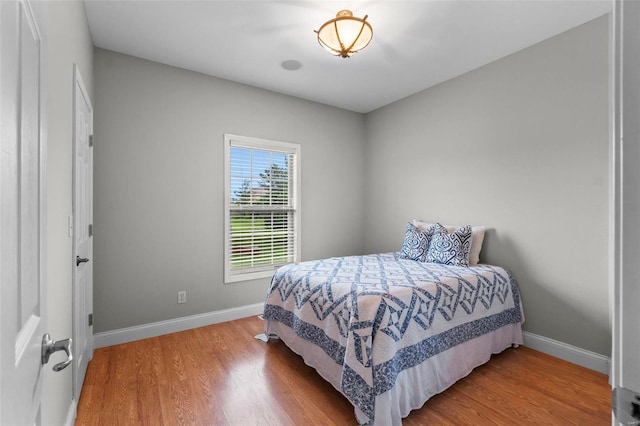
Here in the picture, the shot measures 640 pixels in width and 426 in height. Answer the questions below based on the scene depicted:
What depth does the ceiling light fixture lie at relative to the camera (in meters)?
2.17

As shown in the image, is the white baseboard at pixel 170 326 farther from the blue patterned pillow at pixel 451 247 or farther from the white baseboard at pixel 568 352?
the white baseboard at pixel 568 352

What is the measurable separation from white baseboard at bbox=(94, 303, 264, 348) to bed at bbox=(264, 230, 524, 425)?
2.65 feet

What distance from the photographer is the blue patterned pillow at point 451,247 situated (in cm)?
298

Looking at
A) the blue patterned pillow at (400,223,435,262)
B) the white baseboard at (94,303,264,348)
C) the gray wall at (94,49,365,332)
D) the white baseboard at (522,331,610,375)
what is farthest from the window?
the white baseboard at (522,331,610,375)

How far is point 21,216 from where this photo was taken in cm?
58

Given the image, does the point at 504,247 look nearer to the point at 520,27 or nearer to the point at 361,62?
the point at 520,27

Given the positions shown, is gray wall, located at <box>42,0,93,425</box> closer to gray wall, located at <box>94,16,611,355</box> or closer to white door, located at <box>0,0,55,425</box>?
white door, located at <box>0,0,55,425</box>

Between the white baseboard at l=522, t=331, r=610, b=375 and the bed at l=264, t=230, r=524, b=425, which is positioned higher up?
the bed at l=264, t=230, r=524, b=425

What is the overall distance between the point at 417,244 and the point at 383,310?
1.64 metres

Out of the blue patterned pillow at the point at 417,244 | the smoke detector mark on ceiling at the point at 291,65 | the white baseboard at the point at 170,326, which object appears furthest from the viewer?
the blue patterned pillow at the point at 417,244
